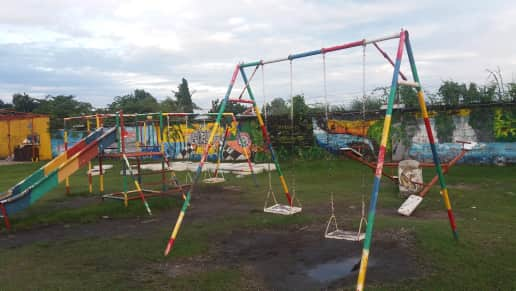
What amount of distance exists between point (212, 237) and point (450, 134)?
1076 cm

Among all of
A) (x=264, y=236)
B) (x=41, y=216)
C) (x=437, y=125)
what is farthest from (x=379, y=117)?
(x=41, y=216)

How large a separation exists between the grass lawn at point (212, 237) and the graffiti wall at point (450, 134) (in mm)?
2029

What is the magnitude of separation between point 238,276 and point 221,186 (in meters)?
7.55

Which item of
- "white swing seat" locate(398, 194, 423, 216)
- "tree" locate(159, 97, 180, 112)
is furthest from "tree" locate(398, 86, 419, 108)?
"tree" locate(159, 97, 180, 112)

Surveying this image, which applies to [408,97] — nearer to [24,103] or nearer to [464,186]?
[464,186]

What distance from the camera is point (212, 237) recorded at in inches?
258

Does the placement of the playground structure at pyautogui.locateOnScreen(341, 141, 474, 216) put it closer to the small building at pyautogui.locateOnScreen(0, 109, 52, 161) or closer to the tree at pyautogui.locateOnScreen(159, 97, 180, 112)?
the small building at pyautogui.locateOnScreen(0, 109, 52, 161)

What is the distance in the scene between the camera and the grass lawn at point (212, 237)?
4609mm

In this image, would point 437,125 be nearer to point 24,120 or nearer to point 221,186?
point 221,186

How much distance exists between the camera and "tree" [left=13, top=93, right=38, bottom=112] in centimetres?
4656

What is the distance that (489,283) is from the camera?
168 inches

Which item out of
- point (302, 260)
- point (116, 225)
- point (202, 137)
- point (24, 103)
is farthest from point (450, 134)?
point (24, 103)

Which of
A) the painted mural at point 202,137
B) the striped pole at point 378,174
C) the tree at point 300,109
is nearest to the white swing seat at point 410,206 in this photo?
the striped pole at point 378,174

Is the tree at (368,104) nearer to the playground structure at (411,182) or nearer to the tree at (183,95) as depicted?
the playground structure at (411,182)
